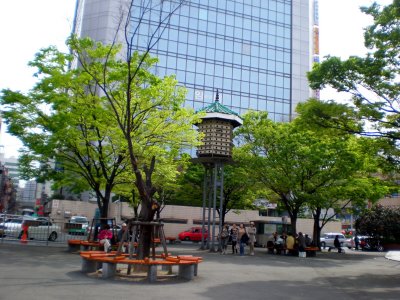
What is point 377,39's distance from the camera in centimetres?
1305

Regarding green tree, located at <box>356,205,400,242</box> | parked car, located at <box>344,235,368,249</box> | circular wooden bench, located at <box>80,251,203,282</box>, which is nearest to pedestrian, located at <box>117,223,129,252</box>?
circular wooden bench, located at <box>80,251,203,282</box>

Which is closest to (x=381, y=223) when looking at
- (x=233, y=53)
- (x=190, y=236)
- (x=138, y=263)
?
(x=190, y=236)

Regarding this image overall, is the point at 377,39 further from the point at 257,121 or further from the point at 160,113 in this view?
the point at 257,121

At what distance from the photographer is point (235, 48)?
6322cm

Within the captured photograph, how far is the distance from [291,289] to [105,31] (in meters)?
52.7

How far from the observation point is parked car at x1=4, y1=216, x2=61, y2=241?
23406 millimetres

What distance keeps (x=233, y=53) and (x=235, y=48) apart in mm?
963

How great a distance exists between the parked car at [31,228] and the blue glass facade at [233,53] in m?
36.2

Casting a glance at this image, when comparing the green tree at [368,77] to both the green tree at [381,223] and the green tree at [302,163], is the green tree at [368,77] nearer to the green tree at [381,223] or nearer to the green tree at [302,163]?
the green tree at [302,163]

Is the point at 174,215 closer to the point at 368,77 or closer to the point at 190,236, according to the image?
the point at 190,236

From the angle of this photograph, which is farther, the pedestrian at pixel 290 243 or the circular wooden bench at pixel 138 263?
the pedestrian at pixel 290 243

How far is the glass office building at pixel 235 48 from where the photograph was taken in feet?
191

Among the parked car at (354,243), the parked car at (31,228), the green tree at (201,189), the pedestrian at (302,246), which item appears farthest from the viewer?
the parked car at (354,243)

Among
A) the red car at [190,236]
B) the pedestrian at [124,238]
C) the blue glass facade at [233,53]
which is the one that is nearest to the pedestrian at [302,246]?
the pedestrian at [124,238]
